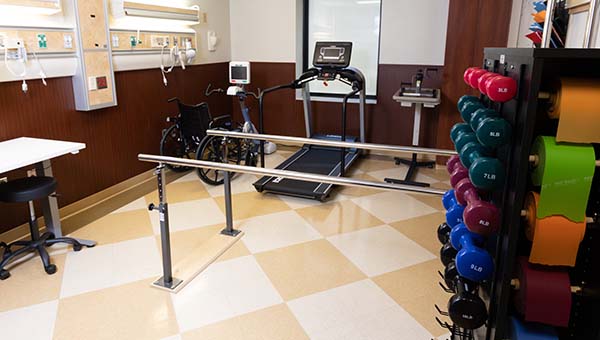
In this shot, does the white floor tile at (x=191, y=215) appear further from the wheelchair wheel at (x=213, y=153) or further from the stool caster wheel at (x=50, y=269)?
the stool caster wheel at (x=50, y=269)

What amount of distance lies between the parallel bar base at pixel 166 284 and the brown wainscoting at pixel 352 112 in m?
4.09

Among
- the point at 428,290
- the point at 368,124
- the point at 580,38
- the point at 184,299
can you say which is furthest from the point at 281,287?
the point at 368,124

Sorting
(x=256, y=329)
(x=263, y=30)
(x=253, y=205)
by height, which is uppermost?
(x=263, y=30)

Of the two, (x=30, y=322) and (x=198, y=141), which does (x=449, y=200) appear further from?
(x=198, y=141)

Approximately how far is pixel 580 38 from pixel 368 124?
417 cm

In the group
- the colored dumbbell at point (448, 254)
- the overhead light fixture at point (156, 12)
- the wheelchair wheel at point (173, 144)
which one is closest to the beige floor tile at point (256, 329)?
the colored dumbbell at point (448, 254)

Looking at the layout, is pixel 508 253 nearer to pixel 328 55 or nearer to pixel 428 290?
pixel 428 290

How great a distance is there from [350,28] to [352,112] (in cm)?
126

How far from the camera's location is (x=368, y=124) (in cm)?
625

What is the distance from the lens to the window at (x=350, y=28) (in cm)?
607

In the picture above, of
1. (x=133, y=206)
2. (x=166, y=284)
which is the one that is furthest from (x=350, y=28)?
(x=166, y=284)

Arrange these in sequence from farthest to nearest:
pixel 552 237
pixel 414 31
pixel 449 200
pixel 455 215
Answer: pixel 414 31 < pixel 449 200 < pixel 455 215 < pixel 552 237

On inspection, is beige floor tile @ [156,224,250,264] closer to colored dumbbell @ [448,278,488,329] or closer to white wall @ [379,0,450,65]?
colored dumbbell @ [448,278,488,329]

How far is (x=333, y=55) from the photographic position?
16.6 feet
